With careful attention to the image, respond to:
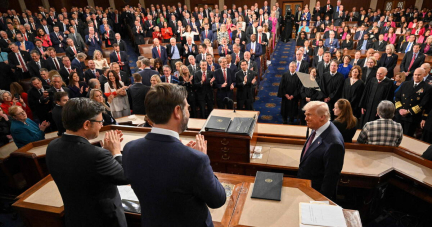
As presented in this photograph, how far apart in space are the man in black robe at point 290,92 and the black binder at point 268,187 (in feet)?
12.1

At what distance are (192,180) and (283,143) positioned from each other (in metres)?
2.51

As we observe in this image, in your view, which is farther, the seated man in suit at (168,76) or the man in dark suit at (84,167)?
the seated man in suit at (168,76)

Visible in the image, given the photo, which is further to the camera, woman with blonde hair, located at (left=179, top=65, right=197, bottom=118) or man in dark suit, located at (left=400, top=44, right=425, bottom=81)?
man in dark suit, located at (left=400, top=44, right=425, bottom=81)

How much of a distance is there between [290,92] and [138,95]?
10.3 feet

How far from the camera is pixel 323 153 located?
231 cm

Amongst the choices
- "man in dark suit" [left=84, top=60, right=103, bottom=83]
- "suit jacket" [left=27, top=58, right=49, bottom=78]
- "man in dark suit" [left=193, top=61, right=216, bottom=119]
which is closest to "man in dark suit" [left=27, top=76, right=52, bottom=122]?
"man in dark suit" [left=84, top=60, right=103, bottom=83]

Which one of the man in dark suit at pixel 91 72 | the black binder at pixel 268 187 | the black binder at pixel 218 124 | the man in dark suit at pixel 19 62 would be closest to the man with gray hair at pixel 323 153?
the black binder at pixel 268 187

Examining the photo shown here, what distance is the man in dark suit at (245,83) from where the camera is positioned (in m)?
5.88

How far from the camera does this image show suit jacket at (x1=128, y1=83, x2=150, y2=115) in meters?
4.94

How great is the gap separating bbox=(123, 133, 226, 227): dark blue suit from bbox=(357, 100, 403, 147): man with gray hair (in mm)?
2691

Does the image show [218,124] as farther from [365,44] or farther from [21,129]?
[365,44]

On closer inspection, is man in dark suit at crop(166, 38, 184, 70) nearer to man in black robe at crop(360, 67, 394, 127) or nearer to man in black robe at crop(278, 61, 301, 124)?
man in black robe at crop(278, 61, 301, 124)

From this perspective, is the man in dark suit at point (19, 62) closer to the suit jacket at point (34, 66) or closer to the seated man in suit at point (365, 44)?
the suit jacket at point (34, 66)

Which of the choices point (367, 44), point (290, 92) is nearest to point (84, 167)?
point (290, 92)
